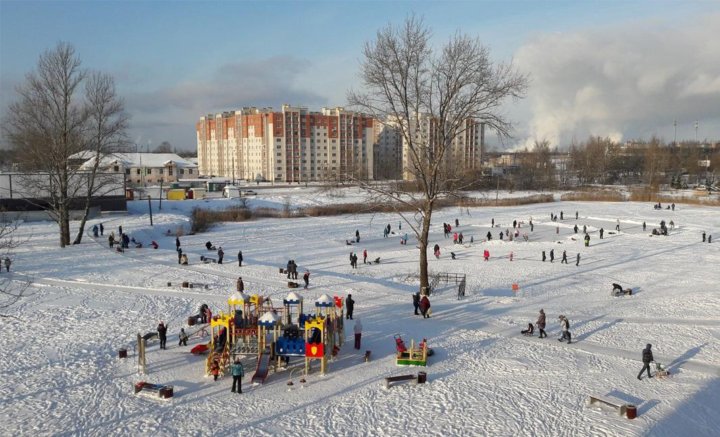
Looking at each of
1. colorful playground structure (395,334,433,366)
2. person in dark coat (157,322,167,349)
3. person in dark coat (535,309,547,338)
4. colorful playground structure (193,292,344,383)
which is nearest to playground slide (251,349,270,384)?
colorful playground structure (193,292,344,383)

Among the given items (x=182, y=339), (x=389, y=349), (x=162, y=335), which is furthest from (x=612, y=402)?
(x=162, y=335)

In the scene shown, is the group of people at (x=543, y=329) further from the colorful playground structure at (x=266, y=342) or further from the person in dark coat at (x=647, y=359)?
the colorful playground structure at (x=266, y=342)

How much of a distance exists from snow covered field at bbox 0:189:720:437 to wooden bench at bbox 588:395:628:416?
358 mm

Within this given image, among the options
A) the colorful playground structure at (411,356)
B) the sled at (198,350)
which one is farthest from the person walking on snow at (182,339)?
the colorful playground structure at (411,356)

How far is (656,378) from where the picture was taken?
14945mm

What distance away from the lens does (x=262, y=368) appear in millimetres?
14766

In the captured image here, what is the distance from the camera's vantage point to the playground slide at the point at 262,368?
47.5 feet

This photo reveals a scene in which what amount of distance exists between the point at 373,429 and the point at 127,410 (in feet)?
19.9

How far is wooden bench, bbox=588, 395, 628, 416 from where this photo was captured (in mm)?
12617

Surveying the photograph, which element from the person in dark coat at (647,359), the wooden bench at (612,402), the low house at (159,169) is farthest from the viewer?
Result: the low house at (159,169)

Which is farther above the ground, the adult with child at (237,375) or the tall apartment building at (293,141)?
the tall apartment building at (293,141)

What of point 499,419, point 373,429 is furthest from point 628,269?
point 373,429

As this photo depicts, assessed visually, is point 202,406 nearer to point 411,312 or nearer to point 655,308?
point 411,312

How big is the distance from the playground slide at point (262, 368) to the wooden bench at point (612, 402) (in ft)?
28.1
